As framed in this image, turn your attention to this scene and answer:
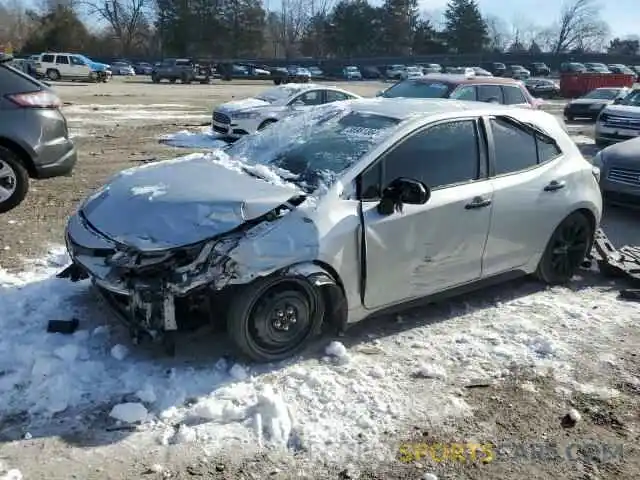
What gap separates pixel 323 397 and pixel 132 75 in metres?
59.9

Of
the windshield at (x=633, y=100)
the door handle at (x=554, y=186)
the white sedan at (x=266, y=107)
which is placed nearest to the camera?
the door handle at (x=554, y=186)

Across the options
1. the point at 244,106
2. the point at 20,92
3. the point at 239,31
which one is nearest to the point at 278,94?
the point at 244,106

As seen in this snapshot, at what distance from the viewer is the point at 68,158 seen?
7.32 metres

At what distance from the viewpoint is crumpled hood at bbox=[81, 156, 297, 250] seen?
3.80 metres

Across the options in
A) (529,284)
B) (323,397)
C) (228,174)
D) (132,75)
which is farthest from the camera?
(132,75)

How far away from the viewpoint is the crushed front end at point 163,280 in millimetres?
3670

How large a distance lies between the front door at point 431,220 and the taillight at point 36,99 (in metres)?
4.47

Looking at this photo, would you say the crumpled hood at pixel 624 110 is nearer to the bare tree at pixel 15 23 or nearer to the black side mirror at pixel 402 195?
the black side mirror at pixel 402 195

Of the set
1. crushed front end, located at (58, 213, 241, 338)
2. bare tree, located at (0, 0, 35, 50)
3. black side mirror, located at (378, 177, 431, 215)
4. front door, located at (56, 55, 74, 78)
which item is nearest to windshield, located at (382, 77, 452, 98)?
black side mirror, located at (378, 177, 431, 215)

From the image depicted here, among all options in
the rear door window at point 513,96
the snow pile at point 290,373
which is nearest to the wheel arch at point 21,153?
the snow pile at point 290,373

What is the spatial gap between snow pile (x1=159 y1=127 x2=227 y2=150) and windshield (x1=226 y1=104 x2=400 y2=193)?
863 centimetres

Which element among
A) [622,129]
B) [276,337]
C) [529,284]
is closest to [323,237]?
[276,337]

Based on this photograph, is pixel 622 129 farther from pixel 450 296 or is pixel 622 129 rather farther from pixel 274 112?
pixel 450 296

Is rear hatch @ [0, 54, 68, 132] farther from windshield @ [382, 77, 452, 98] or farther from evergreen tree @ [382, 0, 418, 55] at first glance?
evergreen tree @ [382, 0, 418, 55]
